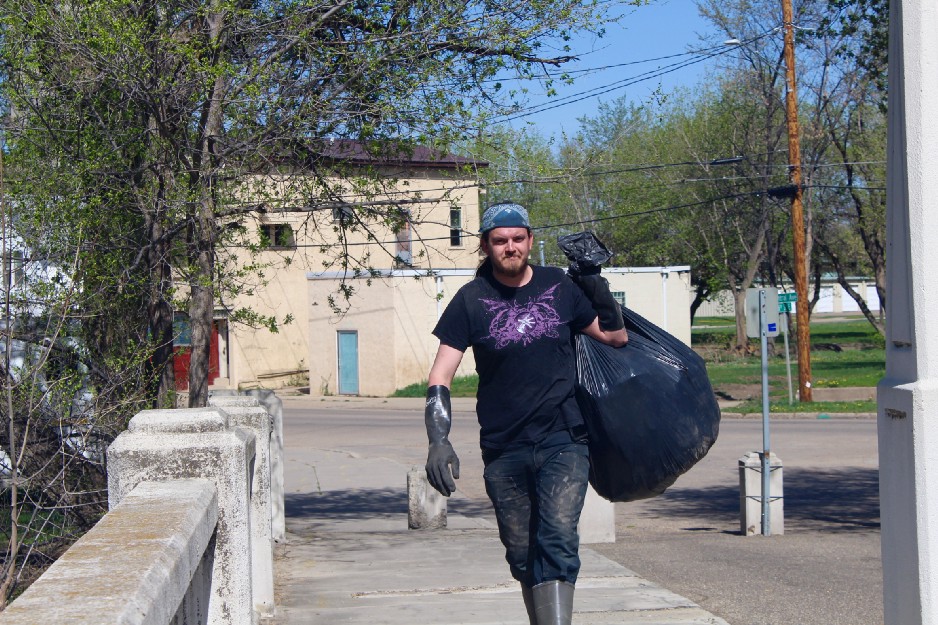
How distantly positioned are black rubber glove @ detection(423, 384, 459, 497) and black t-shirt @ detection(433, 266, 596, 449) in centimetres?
19

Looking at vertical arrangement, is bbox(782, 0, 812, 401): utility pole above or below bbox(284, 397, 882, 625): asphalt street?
above

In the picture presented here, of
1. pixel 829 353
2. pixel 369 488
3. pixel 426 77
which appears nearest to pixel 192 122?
pixel 426 77

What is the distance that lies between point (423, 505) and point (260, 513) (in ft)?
14.5

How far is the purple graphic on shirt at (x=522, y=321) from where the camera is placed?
445 centimetres

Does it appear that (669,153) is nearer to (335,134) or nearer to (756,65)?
(756,65)

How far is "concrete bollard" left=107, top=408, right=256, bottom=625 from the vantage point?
377 cm

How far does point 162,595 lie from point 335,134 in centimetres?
572

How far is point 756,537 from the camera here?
1013 cm

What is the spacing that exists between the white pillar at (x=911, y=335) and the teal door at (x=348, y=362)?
30378mm

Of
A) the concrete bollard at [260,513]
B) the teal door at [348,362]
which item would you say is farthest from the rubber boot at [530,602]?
the teal door at [348,362]

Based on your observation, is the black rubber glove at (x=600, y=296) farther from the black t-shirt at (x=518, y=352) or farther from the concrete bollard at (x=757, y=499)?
the concrete bollard at (x=757, y=499)

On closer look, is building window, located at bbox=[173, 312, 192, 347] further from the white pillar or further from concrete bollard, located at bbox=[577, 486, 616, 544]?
the white pillar

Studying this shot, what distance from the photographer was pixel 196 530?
125 inches

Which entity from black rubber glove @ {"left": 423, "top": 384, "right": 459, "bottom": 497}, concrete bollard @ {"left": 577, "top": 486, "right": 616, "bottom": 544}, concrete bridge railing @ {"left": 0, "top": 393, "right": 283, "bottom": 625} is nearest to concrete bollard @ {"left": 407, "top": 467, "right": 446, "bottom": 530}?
concrete bollard @ {"left": 577, "top": 486, "right": 616, "bottom": 544}
